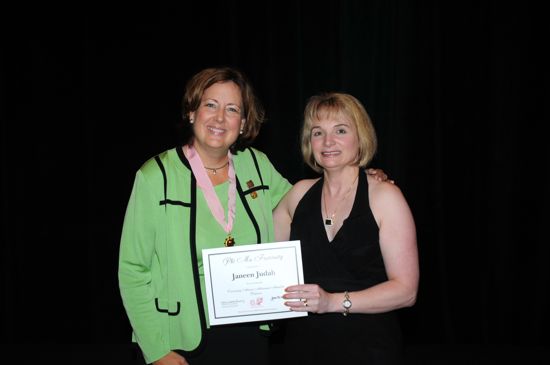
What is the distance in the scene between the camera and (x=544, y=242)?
3.81 metres

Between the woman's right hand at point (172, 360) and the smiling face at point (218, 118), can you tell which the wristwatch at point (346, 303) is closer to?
the woman's right hand at point (172, 360)

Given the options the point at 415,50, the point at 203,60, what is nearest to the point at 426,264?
the point at 415,50

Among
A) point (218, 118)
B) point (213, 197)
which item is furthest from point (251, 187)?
point (218, 118)

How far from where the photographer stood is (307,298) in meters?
1.78

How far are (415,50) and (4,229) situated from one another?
12.5ft

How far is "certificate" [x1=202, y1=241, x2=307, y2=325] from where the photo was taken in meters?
1.77

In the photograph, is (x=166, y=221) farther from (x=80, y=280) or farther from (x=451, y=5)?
(x=451, y=5)

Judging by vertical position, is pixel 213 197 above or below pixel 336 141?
below

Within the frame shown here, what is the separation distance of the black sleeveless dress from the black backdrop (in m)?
1.94

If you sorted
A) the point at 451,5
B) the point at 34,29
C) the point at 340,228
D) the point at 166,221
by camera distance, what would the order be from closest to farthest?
the point at 166,221, the point at 340,228, the point at 451,5, the point at 34,29

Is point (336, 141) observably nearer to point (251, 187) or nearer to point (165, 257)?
point (251, 187)

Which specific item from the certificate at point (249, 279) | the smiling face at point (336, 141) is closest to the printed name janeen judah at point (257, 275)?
the certificate at point (249, 279)

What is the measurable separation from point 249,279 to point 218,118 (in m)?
0.68

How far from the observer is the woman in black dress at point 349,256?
1.85 meters
